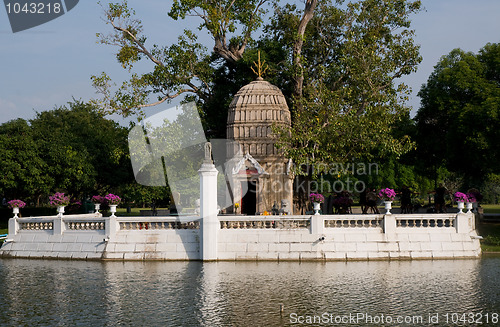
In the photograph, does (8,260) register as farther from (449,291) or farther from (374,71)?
(374,71)

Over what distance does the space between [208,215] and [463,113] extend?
2107 centimetres

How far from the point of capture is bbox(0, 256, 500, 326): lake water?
52.0 feet

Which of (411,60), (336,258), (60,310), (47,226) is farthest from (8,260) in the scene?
(411,60)

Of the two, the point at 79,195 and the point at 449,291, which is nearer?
the point at 449,291

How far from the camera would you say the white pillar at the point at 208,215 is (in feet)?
88.0

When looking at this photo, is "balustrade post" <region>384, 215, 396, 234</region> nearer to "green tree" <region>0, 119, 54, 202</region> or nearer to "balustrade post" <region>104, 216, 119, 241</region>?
"balustrade post" <region>104, 216, 119, 241</region>

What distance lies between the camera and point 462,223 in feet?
88.8

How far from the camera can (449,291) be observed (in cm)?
1922

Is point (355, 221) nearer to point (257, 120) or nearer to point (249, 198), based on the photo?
point (249, 198)

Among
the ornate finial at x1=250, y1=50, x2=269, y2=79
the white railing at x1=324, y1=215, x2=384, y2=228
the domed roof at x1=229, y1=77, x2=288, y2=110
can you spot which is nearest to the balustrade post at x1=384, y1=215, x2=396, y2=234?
the white railing at x1=324, y1=215, x2=384, y2=228

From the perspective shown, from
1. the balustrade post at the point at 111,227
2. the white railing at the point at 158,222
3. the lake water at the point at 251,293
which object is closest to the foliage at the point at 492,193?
the lake water at the point at 251,293

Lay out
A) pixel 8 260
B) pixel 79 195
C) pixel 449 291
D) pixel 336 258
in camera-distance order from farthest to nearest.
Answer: pixel 79 195 → pixel 8 260 → pixel 336 258 → pixel 449 291

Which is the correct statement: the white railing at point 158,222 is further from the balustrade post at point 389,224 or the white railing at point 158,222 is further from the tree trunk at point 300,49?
the tree trunk at point 300,49

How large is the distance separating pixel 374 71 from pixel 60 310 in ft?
91.1
